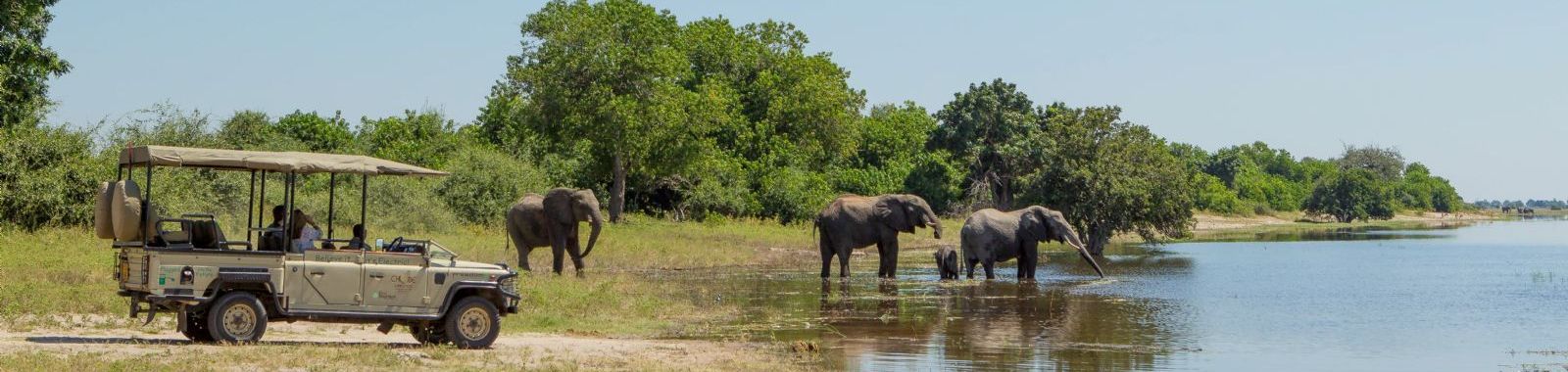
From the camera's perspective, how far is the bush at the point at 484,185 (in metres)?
46.5

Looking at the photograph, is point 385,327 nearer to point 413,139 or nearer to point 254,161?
point 254,161

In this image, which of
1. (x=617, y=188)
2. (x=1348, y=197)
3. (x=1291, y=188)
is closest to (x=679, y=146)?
(x=617, y=188)

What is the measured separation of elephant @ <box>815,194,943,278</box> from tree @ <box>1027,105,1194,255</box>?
15432mm

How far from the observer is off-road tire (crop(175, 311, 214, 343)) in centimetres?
1673

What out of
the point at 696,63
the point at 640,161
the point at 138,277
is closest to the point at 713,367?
the point at 138,277

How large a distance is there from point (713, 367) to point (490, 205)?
3075 cm

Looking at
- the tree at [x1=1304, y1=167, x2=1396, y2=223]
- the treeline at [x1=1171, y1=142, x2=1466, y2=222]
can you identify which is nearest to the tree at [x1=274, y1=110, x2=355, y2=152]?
the treeline at [x1=1171, y1=142, x2=1466, y2=222]

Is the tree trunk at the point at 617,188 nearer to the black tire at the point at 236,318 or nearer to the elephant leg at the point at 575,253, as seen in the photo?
the elephant leg at the point at 575,253

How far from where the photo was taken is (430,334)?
704 inches

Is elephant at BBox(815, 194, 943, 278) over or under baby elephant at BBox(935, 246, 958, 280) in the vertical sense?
over

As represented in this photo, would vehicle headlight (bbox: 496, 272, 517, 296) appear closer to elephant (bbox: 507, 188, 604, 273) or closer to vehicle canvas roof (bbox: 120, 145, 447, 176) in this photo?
vehicle canvas roof (bbox: 120, 145, 447, 176)

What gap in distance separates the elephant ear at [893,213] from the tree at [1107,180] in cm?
1548

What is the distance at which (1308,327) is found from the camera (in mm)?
25828

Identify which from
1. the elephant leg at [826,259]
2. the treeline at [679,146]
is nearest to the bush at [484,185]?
the treeline at [679,146]
